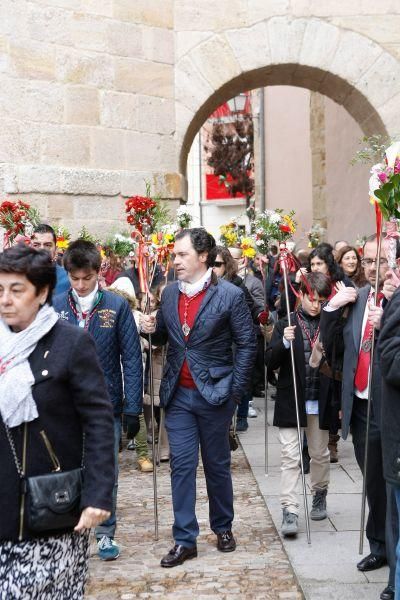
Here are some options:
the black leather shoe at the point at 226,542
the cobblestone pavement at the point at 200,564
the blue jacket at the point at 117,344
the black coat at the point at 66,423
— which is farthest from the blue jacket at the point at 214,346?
the black coat at the point at 66,423

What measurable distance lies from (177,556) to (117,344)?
1.30 meters

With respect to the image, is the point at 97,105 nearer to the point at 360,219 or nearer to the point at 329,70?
the point at 329,70

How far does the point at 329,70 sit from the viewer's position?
36.9ft

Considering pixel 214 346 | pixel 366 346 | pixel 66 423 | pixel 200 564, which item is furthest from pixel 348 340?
pixel 66 423

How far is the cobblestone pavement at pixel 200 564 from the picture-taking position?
518 centimetres

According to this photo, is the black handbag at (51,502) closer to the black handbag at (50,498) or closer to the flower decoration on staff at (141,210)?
the black handbag at (50,498)

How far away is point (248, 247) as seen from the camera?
10.5 m

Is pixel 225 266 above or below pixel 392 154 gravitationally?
below

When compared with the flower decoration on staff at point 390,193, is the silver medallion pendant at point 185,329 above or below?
below

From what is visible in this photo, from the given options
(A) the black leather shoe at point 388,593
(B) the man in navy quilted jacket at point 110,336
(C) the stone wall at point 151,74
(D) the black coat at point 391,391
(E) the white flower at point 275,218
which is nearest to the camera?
(D) the black coat at point 391,391

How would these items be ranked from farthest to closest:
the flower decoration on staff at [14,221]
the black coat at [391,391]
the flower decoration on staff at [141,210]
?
the flower decoration on staff at [14,221] → the flower decoration on staff at [141,210] → the black coat at [391,391]

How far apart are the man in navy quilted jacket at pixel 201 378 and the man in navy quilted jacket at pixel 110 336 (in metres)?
0.21

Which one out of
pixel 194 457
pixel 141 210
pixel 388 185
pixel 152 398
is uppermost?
pixel 388 185

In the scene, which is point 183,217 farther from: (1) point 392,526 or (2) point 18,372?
(2) point 18,372
